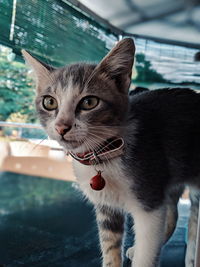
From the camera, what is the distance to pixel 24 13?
836 mm

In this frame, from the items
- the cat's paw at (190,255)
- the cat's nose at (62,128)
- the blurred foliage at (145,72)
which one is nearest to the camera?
the cat's nose at (62,128)

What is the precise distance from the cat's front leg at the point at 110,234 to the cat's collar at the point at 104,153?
187 mm

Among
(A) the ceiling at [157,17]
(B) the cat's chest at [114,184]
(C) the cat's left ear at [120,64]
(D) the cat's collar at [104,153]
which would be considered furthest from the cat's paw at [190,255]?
(A) the ceiling at [157,17]

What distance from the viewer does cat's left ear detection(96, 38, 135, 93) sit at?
676 millimetres

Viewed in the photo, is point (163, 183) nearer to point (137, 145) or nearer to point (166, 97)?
point (137, 145)

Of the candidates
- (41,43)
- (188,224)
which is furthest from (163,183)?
(41,43)

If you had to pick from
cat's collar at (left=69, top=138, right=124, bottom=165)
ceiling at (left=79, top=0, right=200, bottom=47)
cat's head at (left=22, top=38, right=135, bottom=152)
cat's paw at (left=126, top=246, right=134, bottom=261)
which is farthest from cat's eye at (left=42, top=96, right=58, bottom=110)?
cat's paw at (left=126, top=246, right=134, bottom=261)

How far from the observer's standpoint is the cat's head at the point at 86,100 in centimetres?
66

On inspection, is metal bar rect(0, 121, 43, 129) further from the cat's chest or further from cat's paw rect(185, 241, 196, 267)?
cat's paw rect(185, 241, 196, 267)

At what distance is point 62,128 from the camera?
637mm

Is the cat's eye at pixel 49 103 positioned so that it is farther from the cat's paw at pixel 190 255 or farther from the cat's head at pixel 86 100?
the cat's paw at pixel 190 255

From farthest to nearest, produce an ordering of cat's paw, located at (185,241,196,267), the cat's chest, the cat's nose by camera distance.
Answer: cat's paw, located at (185,241,196,267)
the cat's chest
the cat's nose

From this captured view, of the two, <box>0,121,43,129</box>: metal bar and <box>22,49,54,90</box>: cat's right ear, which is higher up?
<box>22,49,54,90</box>: cat's right ear

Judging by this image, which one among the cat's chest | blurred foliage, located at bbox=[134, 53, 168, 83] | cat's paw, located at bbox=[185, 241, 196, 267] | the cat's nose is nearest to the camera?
the cat's nose
